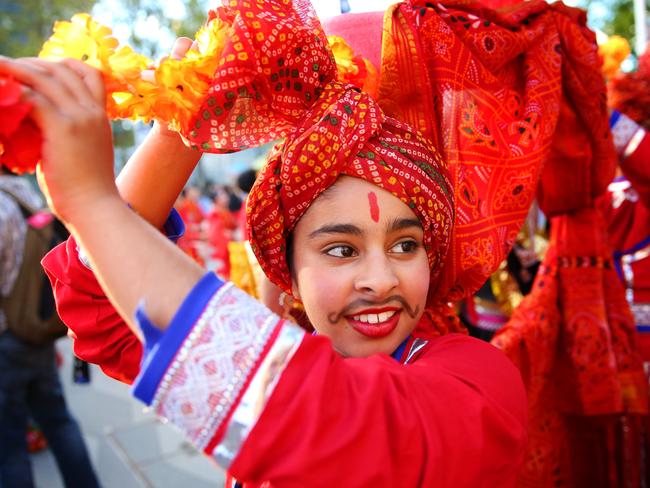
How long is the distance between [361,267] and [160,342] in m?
0.52

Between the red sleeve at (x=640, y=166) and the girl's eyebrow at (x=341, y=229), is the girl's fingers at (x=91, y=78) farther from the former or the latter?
the red sleeve at (x=640, y=166)

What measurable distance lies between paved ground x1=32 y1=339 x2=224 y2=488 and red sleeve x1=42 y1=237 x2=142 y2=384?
251 centimetres

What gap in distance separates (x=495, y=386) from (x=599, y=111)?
4.06ft

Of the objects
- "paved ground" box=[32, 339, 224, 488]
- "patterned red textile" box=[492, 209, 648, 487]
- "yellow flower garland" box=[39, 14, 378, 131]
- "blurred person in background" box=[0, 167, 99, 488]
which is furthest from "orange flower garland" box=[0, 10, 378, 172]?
"paved ground" box=[32, 339, 224, 488]

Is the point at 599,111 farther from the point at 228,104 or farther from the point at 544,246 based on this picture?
the point at 544,246

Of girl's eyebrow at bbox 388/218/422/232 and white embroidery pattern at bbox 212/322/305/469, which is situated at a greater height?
girl's eyebrow at bbox 388/218/422/232

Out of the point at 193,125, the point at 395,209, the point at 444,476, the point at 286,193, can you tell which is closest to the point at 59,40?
the point at 193,125

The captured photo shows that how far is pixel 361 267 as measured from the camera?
1.29m

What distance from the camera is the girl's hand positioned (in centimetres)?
86

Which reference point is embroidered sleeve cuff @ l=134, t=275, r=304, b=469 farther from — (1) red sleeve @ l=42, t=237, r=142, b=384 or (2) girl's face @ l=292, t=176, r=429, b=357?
(1) red sleeve @ l=42, t=237, r=142, b=384

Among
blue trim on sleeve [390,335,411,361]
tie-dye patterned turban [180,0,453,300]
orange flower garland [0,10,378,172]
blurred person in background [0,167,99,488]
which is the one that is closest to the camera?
orange flower garland [0,10,378,172]

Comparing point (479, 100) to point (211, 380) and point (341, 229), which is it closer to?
point (341, 229)

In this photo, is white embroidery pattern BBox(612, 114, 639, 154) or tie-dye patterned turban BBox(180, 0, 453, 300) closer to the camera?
tie-dye patterned turban BBox(180, 0, 453, 300)

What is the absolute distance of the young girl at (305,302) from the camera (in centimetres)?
88
